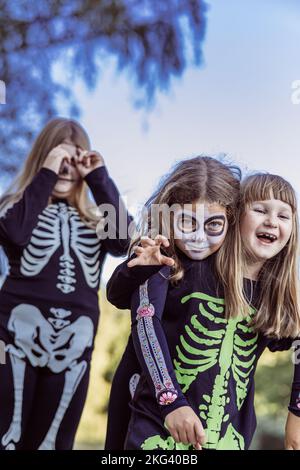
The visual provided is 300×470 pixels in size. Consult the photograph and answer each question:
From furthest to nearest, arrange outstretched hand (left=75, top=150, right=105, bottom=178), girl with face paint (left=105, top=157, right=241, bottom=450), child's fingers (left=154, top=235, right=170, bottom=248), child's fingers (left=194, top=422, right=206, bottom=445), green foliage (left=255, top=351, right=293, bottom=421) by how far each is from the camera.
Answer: green foliage (left=255, top=351, right=293, bottom=421)
outstretched hand (left=75, top=150, right=105, bottom=178)
girl with face paint (left=105, top=157, right=241, bottom=450)
child's fingers (left=154, top=235, right=170, bottom=248)
child's fingers (left=194, top=422, right=206, bottom=445)

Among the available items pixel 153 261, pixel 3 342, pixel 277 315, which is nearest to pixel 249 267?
pixel 277 315

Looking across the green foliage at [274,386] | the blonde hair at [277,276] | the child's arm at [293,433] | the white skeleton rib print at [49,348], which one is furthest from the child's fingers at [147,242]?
the green foliage at [274,386]

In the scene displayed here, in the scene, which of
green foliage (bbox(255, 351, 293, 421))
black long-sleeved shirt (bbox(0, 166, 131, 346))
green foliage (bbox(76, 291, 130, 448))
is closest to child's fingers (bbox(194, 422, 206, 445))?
black long-sleeved shirt (bbox(0, 166, 131, 346))

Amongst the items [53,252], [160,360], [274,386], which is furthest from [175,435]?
[274,386]

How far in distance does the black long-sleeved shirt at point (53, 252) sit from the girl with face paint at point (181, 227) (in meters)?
0.56

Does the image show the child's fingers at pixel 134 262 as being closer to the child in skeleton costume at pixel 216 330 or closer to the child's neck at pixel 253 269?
the child in skeleton costume at pixel 216 330

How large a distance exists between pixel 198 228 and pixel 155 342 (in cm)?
31

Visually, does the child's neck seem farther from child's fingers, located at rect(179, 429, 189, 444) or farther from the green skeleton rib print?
child's fingers, located at rect(179, 429, 189, 444)

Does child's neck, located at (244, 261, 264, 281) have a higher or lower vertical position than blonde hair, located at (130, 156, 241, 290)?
lower

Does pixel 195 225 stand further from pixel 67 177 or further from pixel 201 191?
pixel 67 177

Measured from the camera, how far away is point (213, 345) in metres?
1.78

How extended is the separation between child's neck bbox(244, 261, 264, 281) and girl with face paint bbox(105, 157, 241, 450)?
89mm

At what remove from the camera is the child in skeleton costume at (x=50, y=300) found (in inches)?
94.6

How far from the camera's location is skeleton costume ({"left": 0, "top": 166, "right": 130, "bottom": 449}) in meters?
2.40
